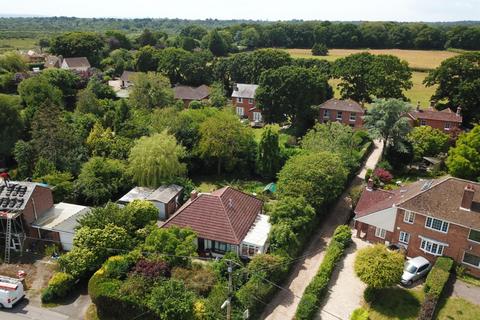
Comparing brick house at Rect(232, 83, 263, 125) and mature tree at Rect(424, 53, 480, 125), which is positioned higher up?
mature tree at Rect(424, 53, 480, 125)

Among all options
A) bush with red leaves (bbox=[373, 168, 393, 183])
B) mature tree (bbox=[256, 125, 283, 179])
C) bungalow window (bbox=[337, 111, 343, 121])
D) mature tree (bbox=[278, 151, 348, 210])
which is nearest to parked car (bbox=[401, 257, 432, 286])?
→ mature tree (bbox=[278, 151, 348, 210])

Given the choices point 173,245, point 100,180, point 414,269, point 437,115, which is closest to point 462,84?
point 437,115

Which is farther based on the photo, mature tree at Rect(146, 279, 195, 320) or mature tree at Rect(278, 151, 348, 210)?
mature tree at Rect(278, 151, 348, 210)

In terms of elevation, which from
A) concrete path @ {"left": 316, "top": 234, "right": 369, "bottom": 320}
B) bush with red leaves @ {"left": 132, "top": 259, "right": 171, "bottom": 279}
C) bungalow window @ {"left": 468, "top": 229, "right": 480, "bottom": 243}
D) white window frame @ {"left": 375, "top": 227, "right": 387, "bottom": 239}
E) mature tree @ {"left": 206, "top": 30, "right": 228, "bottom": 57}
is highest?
mature tree @ {"left": 206, "top": 30, "right": 228, "bottom": 57}

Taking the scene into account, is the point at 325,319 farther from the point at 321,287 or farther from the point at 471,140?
the point at 471,140

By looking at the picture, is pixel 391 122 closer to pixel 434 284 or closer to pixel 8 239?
pixel 434 284

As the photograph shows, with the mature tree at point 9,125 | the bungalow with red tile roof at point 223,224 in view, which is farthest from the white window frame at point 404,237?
the mature tree at point 9,125

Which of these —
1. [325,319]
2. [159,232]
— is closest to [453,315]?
[325,319]

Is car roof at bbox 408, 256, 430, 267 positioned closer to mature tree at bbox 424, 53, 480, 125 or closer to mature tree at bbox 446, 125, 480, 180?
mature tree at bbox 446, 125, 480, 180
